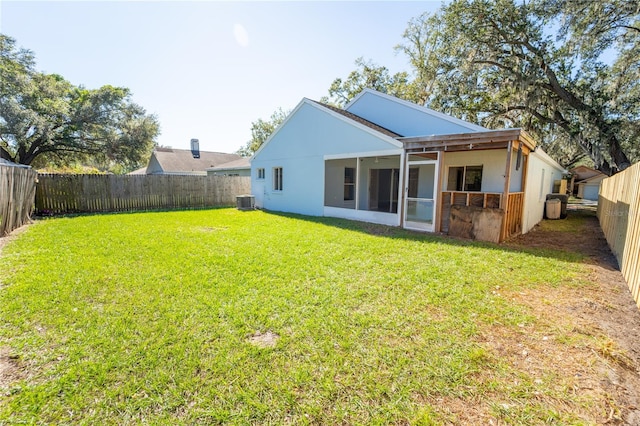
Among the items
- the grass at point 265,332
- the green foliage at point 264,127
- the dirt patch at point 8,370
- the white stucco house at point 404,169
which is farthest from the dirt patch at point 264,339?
the green foliage at point 264,127

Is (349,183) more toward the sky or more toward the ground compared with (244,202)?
more toward the sky

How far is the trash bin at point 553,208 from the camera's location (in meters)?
12.9

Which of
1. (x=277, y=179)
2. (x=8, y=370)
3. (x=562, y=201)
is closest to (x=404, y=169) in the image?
(x=277, y=179)

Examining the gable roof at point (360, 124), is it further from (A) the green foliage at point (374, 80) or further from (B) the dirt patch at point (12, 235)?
(A) the green foliage at point (374, 80)

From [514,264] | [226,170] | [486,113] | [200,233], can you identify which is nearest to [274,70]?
[226,170]

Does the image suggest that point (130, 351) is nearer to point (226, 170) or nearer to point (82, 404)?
point (82, 404)

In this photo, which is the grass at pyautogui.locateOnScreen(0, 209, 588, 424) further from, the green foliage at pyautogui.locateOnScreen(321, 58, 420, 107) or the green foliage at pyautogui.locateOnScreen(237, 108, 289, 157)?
the green foliage at pyautogui.locateOnScreen(237, 108, 289, 157)

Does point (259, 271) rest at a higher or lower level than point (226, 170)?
lower

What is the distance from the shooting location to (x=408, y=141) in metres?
8.41

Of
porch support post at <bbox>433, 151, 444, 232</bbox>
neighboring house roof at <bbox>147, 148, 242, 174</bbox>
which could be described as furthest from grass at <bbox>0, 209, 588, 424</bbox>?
neighboring house roof at <bbox>147, 148, 242, 174</bbox>

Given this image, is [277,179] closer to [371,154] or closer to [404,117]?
[371,154]

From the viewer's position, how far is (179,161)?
24859mm

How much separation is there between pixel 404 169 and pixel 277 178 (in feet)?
24.9

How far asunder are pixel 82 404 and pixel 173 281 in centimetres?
229
